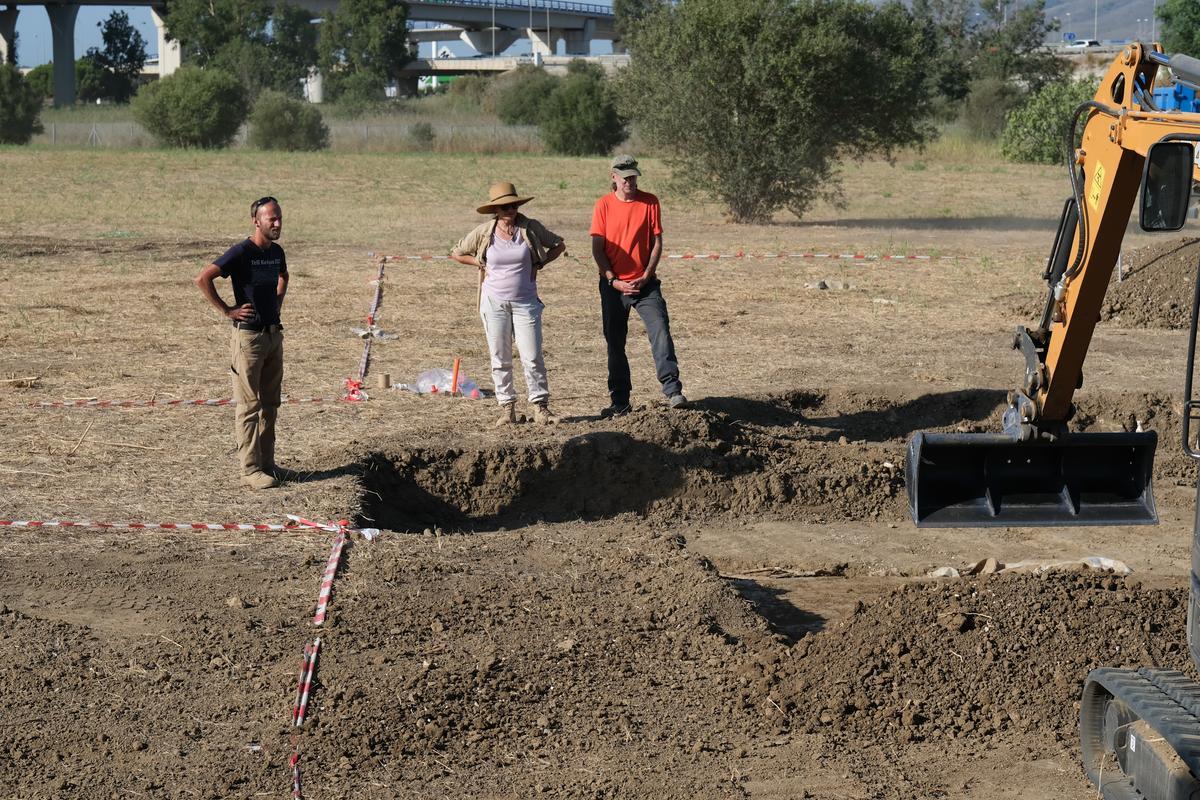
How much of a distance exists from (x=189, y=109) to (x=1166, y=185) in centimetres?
5500

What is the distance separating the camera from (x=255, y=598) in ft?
23.4

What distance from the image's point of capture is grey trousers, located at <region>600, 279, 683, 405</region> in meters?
10.6

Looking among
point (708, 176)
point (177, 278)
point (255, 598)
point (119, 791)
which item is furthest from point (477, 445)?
point (708, 176)

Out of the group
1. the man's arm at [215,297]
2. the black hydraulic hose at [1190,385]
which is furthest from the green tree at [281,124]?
the black hydraulic hose at [1190,385]

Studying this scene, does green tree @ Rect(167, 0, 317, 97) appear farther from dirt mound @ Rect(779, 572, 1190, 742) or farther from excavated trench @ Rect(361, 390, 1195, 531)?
dirt mound @ Rect(779, 572, 1190, 742)

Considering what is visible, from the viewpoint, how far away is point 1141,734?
482 centimetres

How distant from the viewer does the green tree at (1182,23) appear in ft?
177

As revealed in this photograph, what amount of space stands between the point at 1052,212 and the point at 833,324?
1762 centimetres

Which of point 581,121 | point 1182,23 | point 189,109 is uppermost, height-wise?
point 1182,23

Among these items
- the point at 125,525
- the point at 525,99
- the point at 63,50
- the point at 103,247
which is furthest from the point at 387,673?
the point at 63,50

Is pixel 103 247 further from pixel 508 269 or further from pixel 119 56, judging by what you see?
pixel 119 56

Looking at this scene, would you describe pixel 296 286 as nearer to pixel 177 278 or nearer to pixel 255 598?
pixel 177 278

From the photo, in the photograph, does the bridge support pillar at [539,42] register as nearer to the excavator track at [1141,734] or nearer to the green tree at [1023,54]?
the green tree at [1023,54]

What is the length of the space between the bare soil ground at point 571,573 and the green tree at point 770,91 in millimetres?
9085
